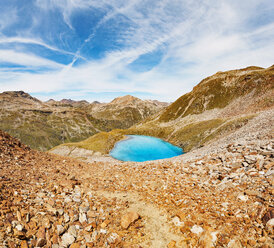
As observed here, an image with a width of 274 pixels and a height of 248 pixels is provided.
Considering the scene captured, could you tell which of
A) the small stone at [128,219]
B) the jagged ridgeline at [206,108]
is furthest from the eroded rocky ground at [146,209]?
the jagged ridgeline at [206,108]

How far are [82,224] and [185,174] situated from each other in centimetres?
959

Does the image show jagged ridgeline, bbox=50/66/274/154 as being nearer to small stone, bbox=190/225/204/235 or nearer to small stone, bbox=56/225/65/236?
small stone, bbox=56/225/65/236

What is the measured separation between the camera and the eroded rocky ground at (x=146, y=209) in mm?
6484

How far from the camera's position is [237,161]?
12984 millimetres

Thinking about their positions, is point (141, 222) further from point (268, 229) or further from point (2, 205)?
point (2, 205)

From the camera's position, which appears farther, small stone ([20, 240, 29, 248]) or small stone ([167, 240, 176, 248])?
small stone ([167, 240, 176, 248])

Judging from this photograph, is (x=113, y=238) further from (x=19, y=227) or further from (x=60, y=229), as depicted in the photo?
(x=19, y=227)

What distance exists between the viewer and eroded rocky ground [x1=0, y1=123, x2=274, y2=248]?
6484 millimetres

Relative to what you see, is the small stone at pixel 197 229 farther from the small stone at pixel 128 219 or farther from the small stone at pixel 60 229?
the small stone at pixel 60 229

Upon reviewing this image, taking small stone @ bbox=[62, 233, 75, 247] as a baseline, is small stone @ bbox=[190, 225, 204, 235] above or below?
below

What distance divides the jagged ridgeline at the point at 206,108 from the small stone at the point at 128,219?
62.8 meters

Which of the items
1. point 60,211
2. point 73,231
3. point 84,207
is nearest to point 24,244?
point 73,231

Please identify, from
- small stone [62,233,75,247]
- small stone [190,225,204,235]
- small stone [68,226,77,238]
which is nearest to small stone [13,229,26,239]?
small stone [62,233,75,247]

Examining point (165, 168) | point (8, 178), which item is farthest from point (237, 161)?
point (8, 178)
